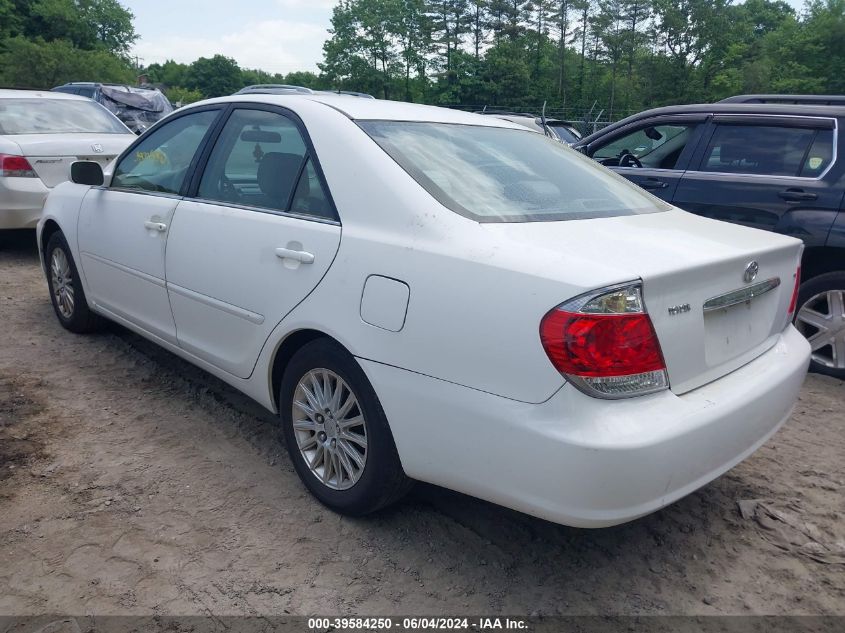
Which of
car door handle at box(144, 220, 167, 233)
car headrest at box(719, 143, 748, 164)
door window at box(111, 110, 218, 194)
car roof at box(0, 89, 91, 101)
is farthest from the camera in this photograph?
car roof at box(0, 89, 91, 101)

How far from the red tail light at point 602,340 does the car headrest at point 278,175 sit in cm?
144

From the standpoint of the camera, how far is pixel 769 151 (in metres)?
4.98

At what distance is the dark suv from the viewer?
14.8 ft

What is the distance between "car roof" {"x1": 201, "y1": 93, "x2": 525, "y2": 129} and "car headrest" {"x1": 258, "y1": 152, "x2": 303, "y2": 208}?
25 centimetres

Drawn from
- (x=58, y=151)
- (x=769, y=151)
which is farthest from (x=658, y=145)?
(x=58, y=151)

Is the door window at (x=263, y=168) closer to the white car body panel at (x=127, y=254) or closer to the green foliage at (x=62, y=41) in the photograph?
the white car body panel at (x=127, y=254)

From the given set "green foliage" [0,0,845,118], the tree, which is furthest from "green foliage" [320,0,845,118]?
the tree

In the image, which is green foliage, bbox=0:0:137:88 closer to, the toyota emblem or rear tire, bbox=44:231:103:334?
rear tire, bbox=44:231:103:334

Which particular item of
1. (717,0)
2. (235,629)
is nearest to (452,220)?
(235,629)

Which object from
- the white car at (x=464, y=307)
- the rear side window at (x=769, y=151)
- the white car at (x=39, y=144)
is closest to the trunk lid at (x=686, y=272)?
the white car at (x=464, y=307)

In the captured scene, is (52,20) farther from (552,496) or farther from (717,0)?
(552,496)

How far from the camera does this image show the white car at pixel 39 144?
6551 millimetres

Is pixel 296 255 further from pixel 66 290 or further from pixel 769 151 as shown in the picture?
pixel 769 151

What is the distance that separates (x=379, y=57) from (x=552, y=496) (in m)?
68.8
